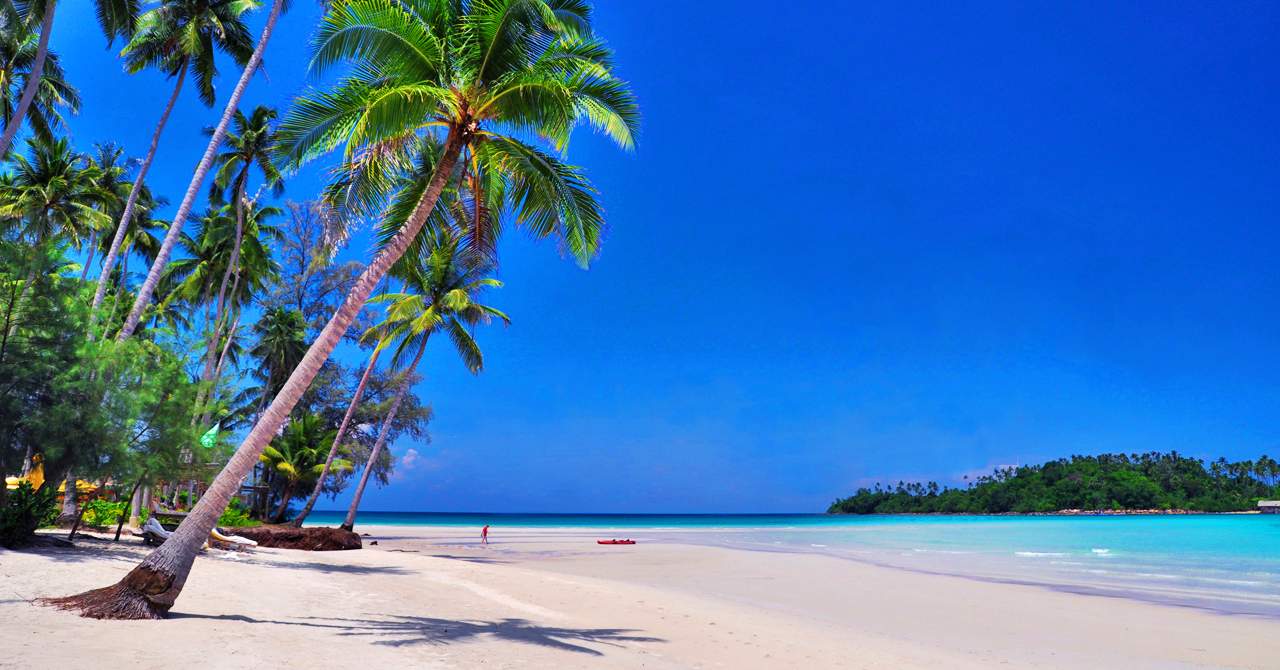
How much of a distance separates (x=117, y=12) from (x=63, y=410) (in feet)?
37.6

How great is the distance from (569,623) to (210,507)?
15.3 ft

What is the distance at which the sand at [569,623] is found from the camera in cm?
628

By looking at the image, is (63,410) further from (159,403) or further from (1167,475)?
(1167,475)

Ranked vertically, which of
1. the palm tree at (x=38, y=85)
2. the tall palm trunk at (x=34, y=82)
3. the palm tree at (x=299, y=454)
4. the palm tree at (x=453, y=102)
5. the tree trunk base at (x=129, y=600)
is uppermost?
the palm tree at (x=38, y=85)

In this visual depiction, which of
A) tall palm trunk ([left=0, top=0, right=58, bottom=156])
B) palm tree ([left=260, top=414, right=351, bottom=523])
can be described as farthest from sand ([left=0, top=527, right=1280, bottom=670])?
palm tree ([left=260, top=414, right=351, bottom=523])

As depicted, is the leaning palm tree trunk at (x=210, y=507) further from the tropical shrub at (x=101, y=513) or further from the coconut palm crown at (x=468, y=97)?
the tropical shrub at (x=101, y=513)

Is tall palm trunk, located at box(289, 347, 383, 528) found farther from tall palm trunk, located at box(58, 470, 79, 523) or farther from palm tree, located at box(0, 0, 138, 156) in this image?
palm tree, located at box(0, 0, 138, 156)

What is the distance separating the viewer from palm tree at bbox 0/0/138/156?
1491 cm

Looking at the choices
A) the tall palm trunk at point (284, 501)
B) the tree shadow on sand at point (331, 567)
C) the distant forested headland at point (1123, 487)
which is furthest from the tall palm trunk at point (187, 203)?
the distant forested headland at point (1123, 487)

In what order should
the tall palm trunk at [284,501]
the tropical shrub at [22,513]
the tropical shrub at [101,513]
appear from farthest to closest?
the tall palm trunk at [284,501] < the tropical shrub at [101,513] < the tropical shrub at [22,513]

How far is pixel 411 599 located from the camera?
11.1 m

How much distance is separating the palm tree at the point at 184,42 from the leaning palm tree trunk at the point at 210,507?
14.0m

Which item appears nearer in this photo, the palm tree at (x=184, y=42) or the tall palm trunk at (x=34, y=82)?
the tall palm trunk at (x=34, y=82)

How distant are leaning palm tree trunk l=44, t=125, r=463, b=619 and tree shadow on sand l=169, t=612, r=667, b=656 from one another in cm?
43
